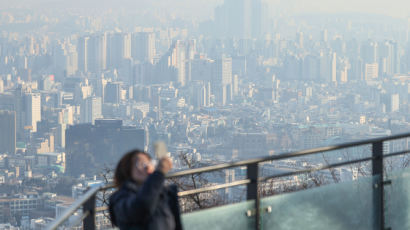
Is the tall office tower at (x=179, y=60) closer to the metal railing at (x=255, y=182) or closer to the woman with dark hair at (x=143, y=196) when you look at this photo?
the metal railing at (x=255, y=182)

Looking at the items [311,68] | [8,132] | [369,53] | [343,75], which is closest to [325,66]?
[311,68]

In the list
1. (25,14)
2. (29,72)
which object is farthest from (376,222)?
(25,14)

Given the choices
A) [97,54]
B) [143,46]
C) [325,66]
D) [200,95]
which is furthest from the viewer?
[143,46]

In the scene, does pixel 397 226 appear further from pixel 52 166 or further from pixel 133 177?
pixel 52 166

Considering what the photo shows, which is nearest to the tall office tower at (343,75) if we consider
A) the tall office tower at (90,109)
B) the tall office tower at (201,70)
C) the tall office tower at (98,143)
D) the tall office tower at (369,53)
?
the tall office tower at (369,53)

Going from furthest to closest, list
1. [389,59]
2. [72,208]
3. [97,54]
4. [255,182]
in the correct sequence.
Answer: [97,54]
[389,59]
[255,182]
[72,208]

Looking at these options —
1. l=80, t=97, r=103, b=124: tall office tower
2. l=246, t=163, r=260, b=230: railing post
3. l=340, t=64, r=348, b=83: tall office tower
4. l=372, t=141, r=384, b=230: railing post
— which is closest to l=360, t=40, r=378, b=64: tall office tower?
l=340, t=64, r=348, b=83: tall office tower

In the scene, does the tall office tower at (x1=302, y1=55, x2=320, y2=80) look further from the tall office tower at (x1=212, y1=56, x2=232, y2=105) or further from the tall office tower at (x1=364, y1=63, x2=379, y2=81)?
the tall office tower at (x1=212, y1=56, x2=232, y2=105)

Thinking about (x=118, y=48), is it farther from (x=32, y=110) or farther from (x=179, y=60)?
(x=32, y=110)
